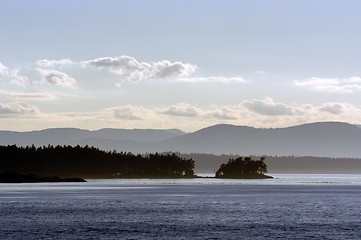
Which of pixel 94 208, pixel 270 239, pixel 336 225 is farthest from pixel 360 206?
pixel 270 239

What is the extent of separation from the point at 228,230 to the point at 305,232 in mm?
8278

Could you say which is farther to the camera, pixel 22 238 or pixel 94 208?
pixel 94 208

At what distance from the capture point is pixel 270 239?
67.4 meters

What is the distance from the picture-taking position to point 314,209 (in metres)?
106

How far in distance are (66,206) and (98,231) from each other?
39784 mm

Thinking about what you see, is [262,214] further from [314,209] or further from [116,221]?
[116,221]

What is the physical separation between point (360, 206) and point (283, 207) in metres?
13.2

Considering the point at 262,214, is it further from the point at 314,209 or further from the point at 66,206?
the point at 66,206

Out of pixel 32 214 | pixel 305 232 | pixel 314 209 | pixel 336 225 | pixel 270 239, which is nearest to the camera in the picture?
pixel 270 239

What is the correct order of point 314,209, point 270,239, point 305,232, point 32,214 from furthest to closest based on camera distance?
point 314,209
point 32,214
point 305,232
point 270,239

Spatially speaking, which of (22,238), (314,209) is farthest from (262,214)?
(22,238)

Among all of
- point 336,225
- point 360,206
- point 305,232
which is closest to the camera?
point 305,232

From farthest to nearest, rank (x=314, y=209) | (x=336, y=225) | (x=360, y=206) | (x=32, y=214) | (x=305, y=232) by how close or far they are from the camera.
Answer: (x=360, y=206), (x=314, y=209), (x=32, y=214), (x=336, y=225), (x=305, y=232)

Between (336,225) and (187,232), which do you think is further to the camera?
(336,225)
